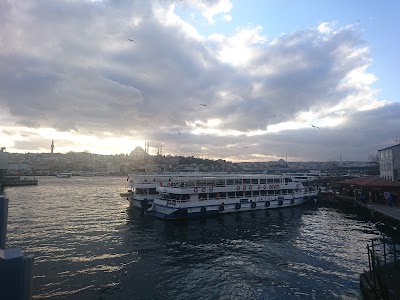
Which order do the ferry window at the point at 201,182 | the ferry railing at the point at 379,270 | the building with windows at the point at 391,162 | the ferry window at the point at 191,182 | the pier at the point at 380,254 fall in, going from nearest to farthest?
the ferry railing at the point at 379,270 → the pier at the point at 380,254 → the ferry window at the point at 191,182 → the ferry window at the point at 201,182 → the building with windows at the point at 391,162

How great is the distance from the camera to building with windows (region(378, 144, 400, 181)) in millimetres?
58969

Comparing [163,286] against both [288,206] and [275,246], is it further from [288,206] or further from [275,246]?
[288,206]

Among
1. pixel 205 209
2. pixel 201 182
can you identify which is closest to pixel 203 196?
pixel 205 209

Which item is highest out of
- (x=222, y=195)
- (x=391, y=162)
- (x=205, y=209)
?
(x=391, y=162)

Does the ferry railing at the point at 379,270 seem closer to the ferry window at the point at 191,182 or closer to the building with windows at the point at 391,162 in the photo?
the ferry window at the point at 191,182

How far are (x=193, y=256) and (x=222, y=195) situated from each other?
19.7 m

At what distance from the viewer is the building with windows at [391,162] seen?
59.0m

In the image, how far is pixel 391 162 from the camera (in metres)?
60.4

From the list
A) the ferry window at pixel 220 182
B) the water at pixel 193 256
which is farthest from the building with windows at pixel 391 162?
the ferry window at pixel 220 182

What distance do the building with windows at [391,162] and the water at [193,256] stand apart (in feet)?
93.1

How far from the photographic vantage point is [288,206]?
162 ft

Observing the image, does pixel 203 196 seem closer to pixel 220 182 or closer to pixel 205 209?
pixel 205 209

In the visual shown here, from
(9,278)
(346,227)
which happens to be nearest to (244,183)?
(346,227)

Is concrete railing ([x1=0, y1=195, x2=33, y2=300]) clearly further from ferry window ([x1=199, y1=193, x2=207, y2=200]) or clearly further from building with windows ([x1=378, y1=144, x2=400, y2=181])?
building with windows ([x1=378, y1=144, x2=400, y2=181])
